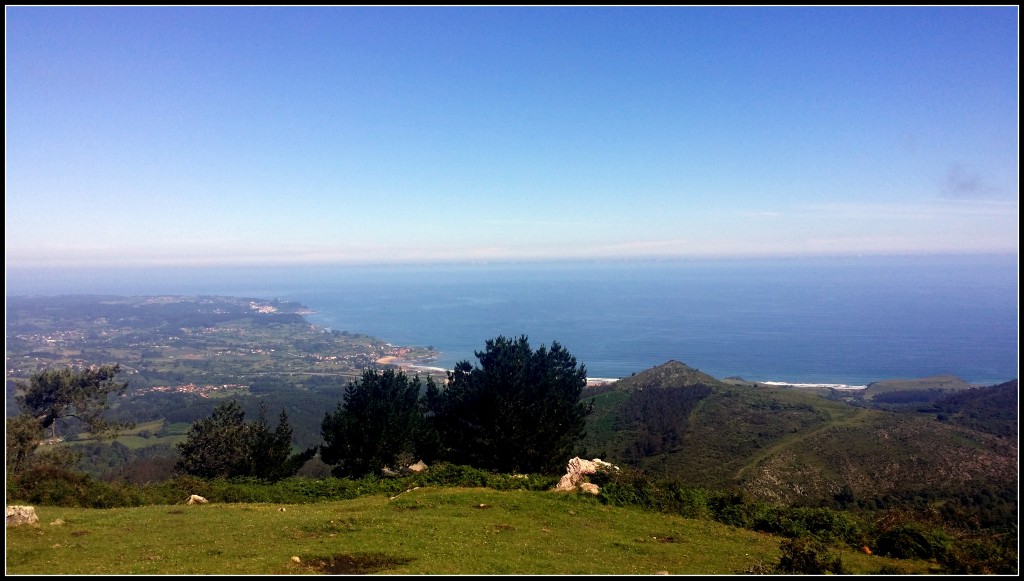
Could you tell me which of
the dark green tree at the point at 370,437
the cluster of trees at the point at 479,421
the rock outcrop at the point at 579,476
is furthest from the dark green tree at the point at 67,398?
the rock outcrop at the point at 579,476

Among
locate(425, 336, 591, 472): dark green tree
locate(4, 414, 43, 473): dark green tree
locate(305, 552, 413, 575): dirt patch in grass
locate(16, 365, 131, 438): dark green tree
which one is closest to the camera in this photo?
locate(305, 552, 413, 575): dirt patch in grass

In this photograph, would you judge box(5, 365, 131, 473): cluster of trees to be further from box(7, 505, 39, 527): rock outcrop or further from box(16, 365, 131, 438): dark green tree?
box(7, 505, 39, 527): rock outcrop

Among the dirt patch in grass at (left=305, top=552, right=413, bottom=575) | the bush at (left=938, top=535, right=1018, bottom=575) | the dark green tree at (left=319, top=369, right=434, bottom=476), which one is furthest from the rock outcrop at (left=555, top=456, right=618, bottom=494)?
the dark green tree at (left=319, top=369, right=434, bottom=476)

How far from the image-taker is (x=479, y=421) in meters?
27.0

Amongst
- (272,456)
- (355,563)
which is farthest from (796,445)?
(355,563)

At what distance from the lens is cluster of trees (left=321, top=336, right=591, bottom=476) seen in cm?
2488

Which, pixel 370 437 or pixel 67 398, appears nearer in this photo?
pixel 370 437

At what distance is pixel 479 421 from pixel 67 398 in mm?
21761

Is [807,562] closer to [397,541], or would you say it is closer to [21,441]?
[397,541]

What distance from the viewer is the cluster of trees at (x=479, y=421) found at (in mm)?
24875

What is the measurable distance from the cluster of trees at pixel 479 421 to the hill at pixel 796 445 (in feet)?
23.3

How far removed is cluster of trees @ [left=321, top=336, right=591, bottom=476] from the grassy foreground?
8741 mm

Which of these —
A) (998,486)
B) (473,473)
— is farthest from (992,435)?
(473,473)

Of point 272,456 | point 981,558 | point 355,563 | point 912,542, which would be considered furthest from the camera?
point 272,456
